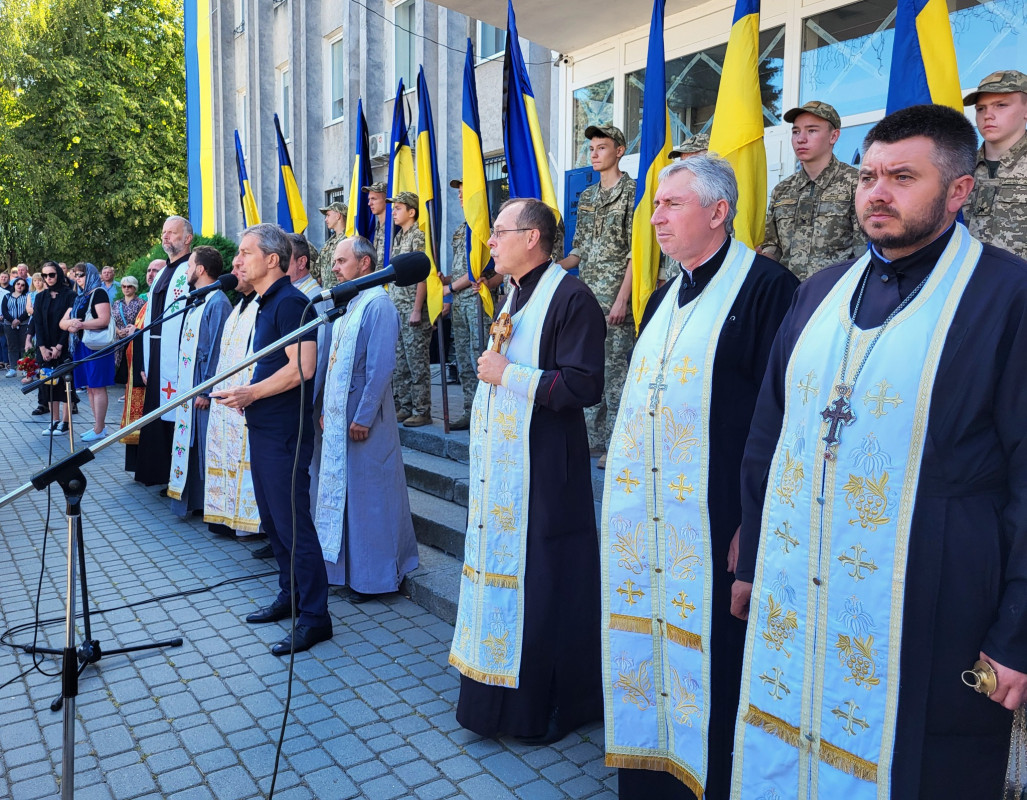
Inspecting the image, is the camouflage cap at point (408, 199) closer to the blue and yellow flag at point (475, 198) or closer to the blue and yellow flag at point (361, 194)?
the blue and yellow flag at point (475, 198)

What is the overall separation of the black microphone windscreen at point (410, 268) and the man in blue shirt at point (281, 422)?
5.33ft

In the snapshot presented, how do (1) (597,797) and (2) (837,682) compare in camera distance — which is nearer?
(2) (837,682)

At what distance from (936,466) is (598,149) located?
4.58 m

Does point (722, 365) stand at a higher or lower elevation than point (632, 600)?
higher

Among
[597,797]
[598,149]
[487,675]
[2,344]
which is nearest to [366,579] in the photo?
[487,675]

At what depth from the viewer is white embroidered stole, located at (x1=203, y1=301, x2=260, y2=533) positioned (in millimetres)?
5793

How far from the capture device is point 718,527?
2721 mm

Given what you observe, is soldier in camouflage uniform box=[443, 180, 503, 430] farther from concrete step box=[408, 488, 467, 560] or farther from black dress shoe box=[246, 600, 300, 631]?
black dress shoe box=[246, 600, 300, 631]

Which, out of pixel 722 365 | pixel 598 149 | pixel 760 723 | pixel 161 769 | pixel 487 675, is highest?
pixel 598 149

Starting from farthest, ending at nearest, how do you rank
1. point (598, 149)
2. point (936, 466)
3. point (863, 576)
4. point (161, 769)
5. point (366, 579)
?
point (598, 149), point (366, 579), point (161, 769), point (863, 576), point (936, 466)

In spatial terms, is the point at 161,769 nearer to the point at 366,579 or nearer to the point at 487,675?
the point at 487,675

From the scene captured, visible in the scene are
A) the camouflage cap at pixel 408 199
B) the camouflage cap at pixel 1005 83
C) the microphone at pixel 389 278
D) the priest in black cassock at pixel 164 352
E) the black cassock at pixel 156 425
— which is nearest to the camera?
the microphone at pixel 389 278

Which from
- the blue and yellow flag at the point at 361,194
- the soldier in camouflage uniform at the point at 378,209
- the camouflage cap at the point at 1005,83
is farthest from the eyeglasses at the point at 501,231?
the blue and yellow flag at the point at 361,194

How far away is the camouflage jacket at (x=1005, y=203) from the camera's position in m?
4.05
